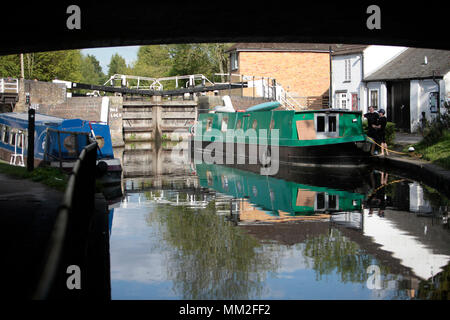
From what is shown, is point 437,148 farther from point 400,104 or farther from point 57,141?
point 400,104

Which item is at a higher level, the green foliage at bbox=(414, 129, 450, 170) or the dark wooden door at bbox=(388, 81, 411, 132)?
the dark wooden door at bbox=(388, 81, 411, 132)

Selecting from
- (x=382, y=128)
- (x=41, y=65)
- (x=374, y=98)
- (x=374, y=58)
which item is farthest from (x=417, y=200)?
(x=41, y=65)

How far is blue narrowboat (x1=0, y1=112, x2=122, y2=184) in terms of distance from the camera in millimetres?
15570

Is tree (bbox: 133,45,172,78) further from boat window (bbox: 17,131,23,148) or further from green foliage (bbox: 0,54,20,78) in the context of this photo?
boat window (bbox: 17,131,23,148)

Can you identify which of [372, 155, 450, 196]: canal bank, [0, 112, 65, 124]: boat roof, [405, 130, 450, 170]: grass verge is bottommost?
[372, 155, 450, 196]: canal bank

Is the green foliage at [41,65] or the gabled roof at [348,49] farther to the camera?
the green foliage at [41,65]

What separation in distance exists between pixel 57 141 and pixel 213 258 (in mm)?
9069

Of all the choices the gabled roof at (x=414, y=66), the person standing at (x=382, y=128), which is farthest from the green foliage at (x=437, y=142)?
the gabled roof at (x=414, y=66)

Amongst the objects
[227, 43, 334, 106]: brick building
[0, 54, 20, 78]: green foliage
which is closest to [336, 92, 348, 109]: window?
[227, 43, 334, 106]: brick building

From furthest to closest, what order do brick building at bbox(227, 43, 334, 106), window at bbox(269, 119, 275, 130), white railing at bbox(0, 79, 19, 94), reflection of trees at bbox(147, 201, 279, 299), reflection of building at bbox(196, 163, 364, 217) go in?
1. brick building at bbox(227, 43, 334, 106)
2. white railing at bbox(0, 79, 19, 94)
3. window at bbox(269, 119, 275, 130)
4. reflection of building at bbox(196, 163, 364, 217)
5. reflection of trees at bbox(147, 201, 279, 299)

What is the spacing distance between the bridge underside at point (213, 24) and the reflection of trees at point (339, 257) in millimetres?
3605

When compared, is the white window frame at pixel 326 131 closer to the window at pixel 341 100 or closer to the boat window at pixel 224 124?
the boat window at pixel 224 124

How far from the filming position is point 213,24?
1141 cm

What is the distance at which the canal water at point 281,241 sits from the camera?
636cm
